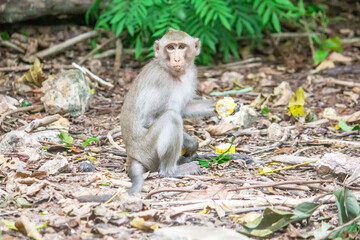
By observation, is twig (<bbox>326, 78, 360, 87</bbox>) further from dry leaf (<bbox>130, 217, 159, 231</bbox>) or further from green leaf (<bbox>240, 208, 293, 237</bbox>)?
dry leaf (<bbox>130, 217, 159, 231</bbox>)

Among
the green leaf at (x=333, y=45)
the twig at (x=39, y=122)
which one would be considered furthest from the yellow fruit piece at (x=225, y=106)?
the green leaf at (x=333, y=45)

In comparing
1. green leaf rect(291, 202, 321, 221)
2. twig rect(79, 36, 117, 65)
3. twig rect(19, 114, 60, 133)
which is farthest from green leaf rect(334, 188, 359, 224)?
twig rect(79, 36, 117, 65)

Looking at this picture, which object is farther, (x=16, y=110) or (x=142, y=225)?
(x=16, y=110)

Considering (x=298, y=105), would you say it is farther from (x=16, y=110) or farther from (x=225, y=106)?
(x=16, y=110)

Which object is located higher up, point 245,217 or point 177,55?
point 177,55

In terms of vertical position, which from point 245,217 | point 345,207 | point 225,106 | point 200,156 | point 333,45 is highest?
point 333,45

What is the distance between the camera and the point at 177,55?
710 centimetres

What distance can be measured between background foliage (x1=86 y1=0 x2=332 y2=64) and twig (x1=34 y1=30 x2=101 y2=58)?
230mm

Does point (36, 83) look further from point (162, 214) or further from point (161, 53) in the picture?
point (162, 214)

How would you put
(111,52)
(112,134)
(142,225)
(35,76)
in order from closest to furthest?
(142,225)
(112,134)
(35,76)
(111,52)

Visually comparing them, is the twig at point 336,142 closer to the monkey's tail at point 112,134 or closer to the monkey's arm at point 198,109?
the monkey's arm at point 198,109

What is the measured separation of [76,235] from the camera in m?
4.91

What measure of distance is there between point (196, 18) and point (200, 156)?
4.19m

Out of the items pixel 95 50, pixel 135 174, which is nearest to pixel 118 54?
pixel 95 50
